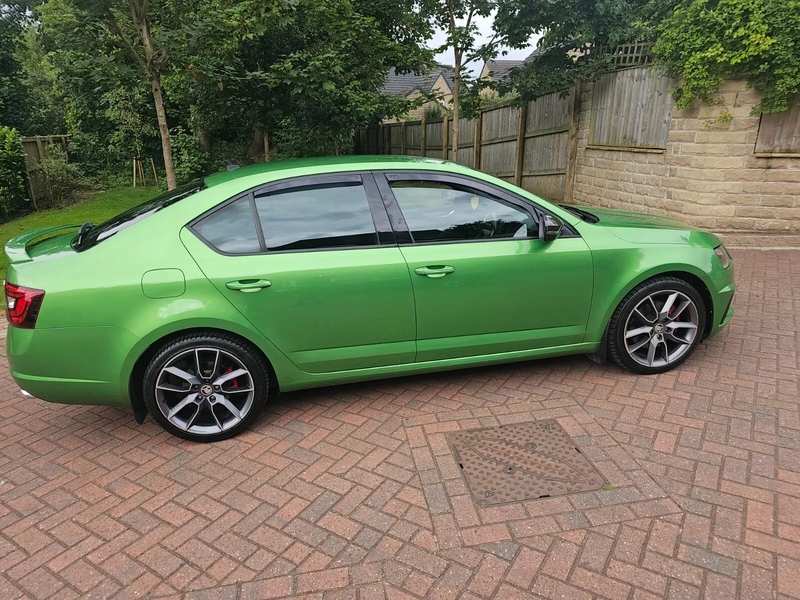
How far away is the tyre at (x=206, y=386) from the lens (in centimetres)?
309

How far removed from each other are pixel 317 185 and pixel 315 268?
0.56 metres

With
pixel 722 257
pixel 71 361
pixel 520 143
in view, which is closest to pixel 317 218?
pixel 71 361

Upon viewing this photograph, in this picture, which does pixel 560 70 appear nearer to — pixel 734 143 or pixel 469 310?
pixel 734 143

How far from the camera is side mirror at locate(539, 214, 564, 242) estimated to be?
11.4 ft

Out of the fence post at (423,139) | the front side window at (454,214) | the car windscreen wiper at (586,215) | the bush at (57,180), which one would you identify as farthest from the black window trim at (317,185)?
the fence post at (423,139)

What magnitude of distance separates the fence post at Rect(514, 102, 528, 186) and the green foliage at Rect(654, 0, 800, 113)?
4.20 meters

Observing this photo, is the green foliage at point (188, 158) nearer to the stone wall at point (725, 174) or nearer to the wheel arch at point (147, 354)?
the stone wall at point (725, 174)

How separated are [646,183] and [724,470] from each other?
21.5ft

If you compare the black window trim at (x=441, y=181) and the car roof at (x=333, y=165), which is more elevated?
the car roof at (x=333, y=165)

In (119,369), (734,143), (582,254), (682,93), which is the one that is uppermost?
(682,93)

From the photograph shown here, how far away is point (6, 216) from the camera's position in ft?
36.0

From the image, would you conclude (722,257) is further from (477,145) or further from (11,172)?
(11,172)

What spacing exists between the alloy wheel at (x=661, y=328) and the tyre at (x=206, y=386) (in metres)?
2.57

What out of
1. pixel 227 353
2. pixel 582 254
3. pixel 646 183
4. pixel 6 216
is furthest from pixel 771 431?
pixel 6 216
